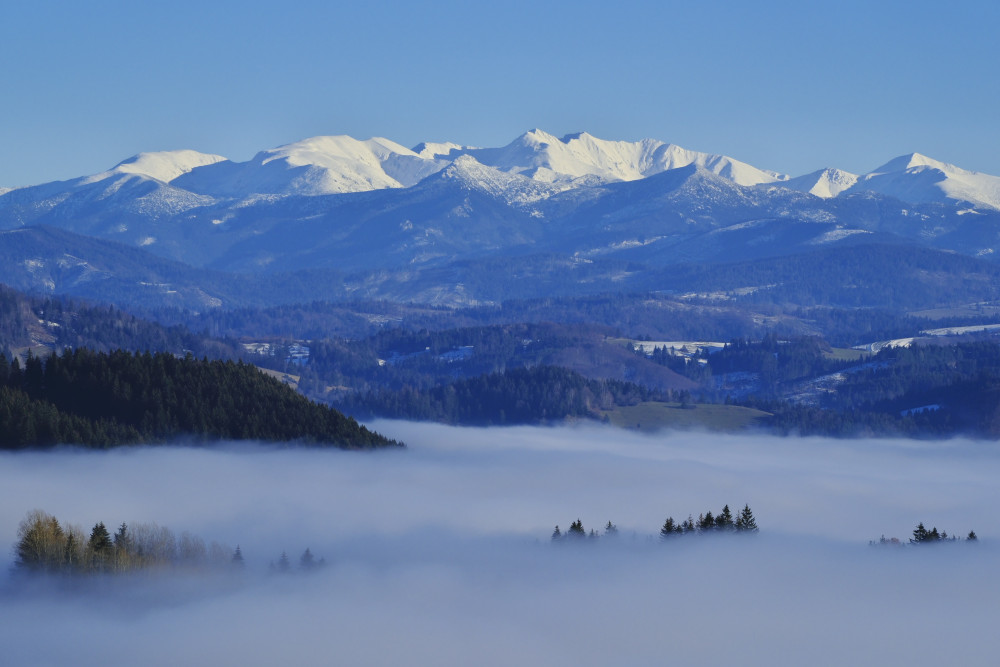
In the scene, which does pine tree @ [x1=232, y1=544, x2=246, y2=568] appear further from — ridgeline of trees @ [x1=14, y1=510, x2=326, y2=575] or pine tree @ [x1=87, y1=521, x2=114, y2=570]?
pine tree @ [x1=87, y1=521, x2=114, y2=570]

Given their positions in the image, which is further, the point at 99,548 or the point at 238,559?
the point at 238,559

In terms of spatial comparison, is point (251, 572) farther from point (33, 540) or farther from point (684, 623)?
point (684, 623)

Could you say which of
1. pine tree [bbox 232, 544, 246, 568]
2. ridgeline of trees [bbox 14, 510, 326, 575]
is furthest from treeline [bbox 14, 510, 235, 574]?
pine tree [bbox 232, 544, 246, 568]

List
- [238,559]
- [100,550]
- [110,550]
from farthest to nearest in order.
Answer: [238,559]
[110,550]
[100,550]

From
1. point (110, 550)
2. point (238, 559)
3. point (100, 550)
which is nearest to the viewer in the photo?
point (100, 550)

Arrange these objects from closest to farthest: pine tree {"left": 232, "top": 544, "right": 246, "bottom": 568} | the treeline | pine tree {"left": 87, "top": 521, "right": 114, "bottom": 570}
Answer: the treeline < pine tree {"left": 87, "top": 521, "right": 114, "bottom": 570} < pine tree {"left": 232, "top": 544, "right": 246, "bottom": 568}

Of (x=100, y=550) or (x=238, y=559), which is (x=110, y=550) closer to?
(x=100, y=550)

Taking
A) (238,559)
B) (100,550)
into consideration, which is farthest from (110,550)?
(238,559)

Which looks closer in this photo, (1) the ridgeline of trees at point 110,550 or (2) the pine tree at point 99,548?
(1) the ridgeline of trees at point 110,550

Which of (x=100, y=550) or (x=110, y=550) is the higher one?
(x=100, y=550)

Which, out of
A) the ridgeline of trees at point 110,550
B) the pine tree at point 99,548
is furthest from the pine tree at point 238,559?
the pine tree at point 99,548

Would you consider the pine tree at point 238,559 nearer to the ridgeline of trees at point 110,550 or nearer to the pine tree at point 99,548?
the ridgeline of trees at point 110,550

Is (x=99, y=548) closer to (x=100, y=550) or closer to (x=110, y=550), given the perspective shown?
(x=100, y=550)

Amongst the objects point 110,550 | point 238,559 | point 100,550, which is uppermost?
point 100,550
